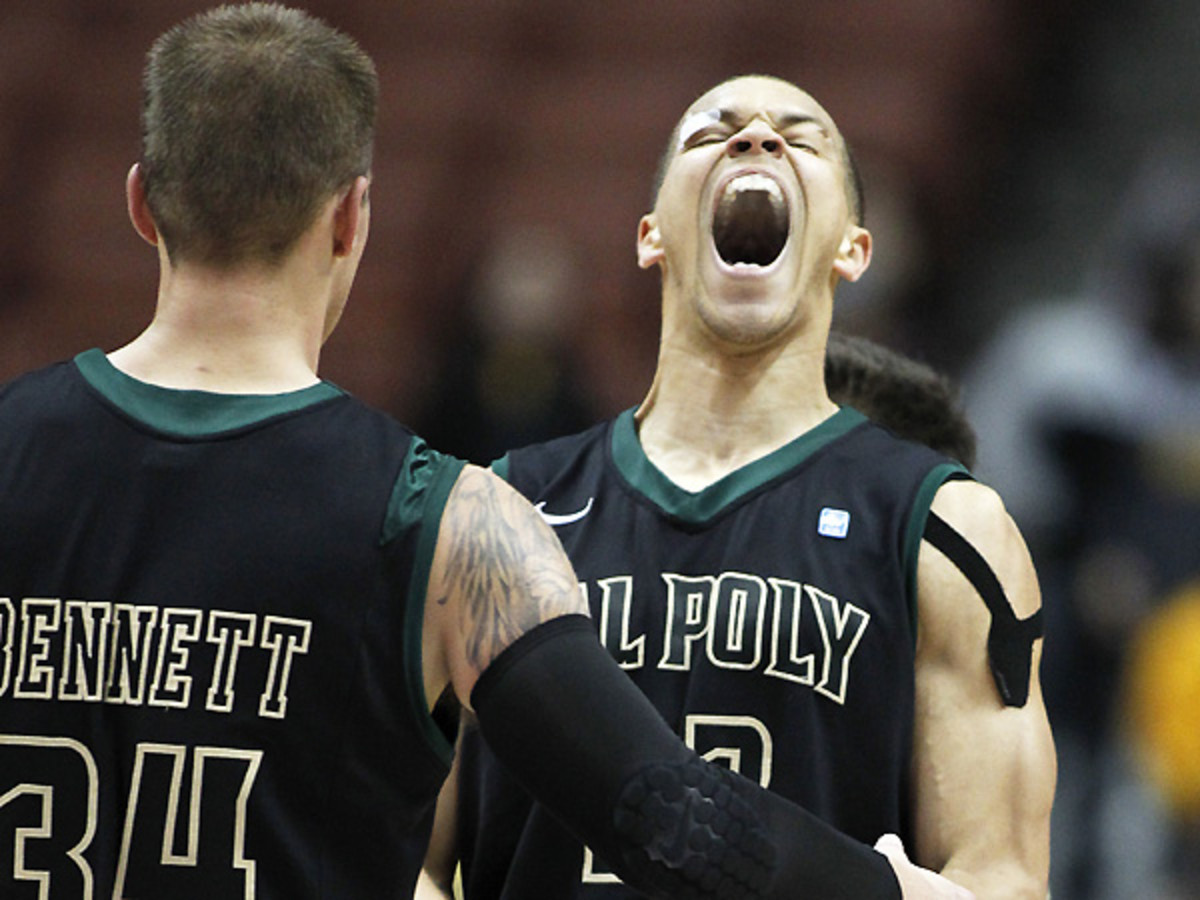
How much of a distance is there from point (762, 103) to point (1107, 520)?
3.12m

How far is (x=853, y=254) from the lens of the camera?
361cm

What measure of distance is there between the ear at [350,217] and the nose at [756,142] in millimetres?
1126

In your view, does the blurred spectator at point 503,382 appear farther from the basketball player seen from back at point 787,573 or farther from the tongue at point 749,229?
the basketball player seen from back at point 787,573

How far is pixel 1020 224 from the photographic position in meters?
8.98

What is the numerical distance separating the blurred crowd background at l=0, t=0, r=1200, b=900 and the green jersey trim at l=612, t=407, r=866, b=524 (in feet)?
10.0

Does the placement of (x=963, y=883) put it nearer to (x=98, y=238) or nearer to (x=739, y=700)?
(x=739, y=700)

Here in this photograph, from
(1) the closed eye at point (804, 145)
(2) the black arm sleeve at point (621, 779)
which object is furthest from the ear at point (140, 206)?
(1) the closed eye at point (804, 145)

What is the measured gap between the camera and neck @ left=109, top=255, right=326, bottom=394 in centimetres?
251

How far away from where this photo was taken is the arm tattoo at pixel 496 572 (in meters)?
2.40

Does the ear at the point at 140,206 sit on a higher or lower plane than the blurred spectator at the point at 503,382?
higher

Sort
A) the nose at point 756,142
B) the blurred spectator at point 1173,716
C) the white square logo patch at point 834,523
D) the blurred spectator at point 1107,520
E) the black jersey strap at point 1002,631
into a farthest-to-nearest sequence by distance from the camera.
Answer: the blurred spectator at point 1107,520, the blurred spectator at point 1173,716, the nose at point 756,142, the white square logo patch at point 834,523, the black jersey strap at point 1002,631

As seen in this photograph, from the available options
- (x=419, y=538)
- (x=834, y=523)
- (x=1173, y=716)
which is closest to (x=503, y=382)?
(x=1173, y=716)

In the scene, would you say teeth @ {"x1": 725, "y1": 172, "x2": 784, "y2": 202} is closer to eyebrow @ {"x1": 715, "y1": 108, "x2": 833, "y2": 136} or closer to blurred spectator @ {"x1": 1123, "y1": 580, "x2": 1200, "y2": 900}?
eyebrow @ {"x1": 715, "y1": 108, "x2": 833, "y2": 136}

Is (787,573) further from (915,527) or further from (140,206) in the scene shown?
(140,206)
